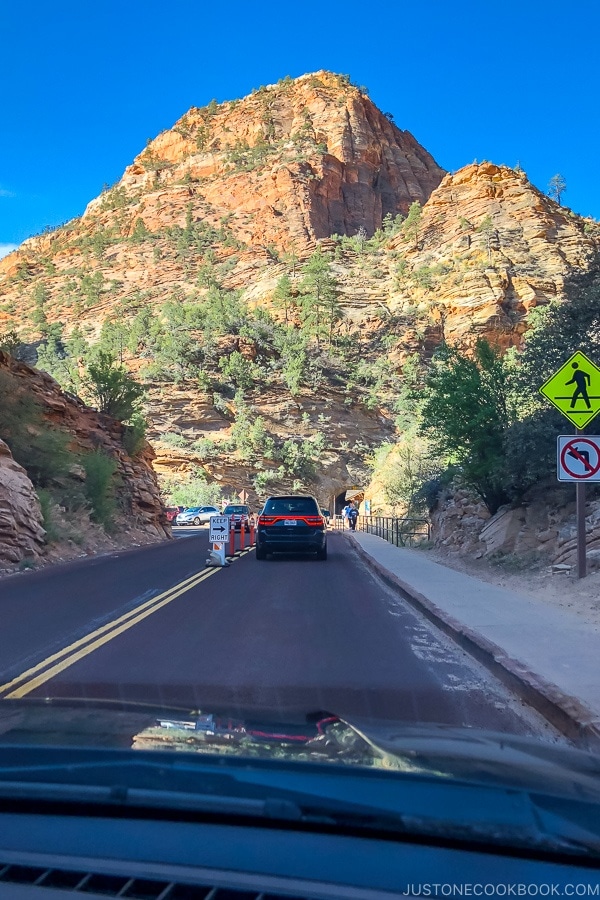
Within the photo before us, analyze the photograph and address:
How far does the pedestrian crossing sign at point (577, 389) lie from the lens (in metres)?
12.7

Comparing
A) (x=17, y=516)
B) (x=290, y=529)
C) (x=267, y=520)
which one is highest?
(x=17, y=516)

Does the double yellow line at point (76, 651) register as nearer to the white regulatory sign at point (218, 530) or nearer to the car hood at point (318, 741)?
the car hood at point (318, 741)

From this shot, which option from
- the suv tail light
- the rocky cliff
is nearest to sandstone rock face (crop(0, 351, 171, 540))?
the suv tail light

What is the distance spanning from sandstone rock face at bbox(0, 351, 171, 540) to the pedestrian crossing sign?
22095 millimetres

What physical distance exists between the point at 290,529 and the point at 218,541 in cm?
240

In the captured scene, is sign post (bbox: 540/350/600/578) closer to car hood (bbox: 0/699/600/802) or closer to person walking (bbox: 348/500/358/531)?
car hood (bbox: 0/699/600/802)

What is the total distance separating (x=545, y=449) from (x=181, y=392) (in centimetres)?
5597

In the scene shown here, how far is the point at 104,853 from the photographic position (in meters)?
2.66

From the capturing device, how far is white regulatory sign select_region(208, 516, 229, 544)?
21.9 metres

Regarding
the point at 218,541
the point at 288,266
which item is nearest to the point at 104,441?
the point at 218,541

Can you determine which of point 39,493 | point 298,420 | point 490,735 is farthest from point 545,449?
point 298,420

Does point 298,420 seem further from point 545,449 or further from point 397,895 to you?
point 397,895

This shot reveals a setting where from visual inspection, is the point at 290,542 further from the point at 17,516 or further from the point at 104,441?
the point at 104,441

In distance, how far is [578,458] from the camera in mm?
12516
